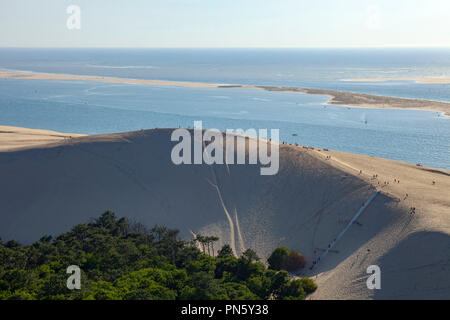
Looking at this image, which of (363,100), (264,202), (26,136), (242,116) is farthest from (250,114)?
(264,202)

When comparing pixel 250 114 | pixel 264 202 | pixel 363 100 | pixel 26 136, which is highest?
pixel 363 100

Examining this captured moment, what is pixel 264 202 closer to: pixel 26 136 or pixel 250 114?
pixel 26 136

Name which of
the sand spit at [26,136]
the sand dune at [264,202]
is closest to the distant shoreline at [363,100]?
the sand dune at [264,202]

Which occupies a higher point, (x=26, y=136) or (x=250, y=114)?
(x=250, y=114)

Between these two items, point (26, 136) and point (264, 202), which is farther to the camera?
point (26, 136)

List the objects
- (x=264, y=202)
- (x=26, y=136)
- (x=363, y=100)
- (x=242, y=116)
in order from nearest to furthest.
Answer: (x=264, y=202)
(x=26, y=136)
(x=242, y=116)
(x=363, y=100)

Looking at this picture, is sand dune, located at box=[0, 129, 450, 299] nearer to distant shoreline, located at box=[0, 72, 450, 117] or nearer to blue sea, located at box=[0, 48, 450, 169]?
blue sea, located at box=[0, 48, 450, 169]

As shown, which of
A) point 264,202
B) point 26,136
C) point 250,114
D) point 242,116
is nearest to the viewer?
point 264,202
